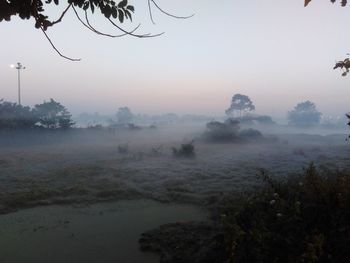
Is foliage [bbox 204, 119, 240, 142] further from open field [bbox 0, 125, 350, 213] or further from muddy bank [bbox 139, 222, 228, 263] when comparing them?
muddy bank [bbox 139, 222, 228, 263]

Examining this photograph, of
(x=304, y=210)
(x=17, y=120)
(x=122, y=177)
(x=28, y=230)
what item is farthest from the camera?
(x=17, y=120)

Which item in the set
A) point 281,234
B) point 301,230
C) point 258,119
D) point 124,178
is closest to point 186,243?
point 281,234

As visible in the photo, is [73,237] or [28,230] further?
[28,230]

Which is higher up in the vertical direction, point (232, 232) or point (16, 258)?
point (232, 232)

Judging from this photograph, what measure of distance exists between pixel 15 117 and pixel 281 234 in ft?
119

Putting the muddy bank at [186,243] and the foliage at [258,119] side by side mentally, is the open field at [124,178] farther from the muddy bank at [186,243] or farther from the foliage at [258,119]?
the foliage at [258,119]

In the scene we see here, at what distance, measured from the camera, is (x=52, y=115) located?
41.5 meters

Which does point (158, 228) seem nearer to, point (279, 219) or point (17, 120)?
point (279, 219)

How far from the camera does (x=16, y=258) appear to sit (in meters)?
7.07

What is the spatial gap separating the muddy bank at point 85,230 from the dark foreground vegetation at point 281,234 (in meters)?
0.78

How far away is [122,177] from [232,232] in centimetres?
1189

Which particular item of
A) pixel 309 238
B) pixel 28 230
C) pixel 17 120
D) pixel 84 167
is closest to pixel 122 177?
pixel 84 167

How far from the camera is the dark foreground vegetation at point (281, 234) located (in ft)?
16.6

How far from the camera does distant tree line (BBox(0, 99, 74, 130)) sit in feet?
116
